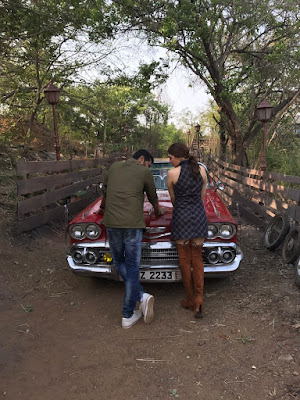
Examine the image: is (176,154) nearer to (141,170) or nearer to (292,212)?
(141,170)

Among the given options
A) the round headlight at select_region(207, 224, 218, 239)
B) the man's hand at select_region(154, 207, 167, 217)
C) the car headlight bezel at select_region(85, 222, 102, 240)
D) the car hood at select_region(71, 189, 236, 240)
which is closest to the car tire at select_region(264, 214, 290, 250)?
the car hood at select_region(71, 189, 236, 240)

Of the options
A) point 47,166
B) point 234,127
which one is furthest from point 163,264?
point 234,127

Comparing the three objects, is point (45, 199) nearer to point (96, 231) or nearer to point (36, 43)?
point (96, 231)

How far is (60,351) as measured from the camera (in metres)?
3.04

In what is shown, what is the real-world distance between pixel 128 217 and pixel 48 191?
182 inches

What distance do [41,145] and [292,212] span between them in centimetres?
1306

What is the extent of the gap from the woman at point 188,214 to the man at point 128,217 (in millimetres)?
305

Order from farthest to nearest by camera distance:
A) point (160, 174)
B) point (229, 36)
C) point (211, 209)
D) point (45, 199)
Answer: point (229, 36) < point (45, 199) < point (160, 174) < point (211, 209)

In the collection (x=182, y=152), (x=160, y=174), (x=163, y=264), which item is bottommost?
(x=163, y=264)

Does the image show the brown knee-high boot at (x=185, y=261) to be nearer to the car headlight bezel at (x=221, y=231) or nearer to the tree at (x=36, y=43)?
the car headlight bezel at (x=221, y=231)

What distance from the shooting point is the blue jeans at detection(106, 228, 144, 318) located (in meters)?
3.24

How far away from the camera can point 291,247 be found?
4.77 m

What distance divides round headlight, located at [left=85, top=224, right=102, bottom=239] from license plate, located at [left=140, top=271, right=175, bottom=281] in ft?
2.30

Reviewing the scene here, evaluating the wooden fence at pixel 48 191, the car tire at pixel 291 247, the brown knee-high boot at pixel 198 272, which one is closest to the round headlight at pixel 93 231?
the wooden fence at pixel 48 191
